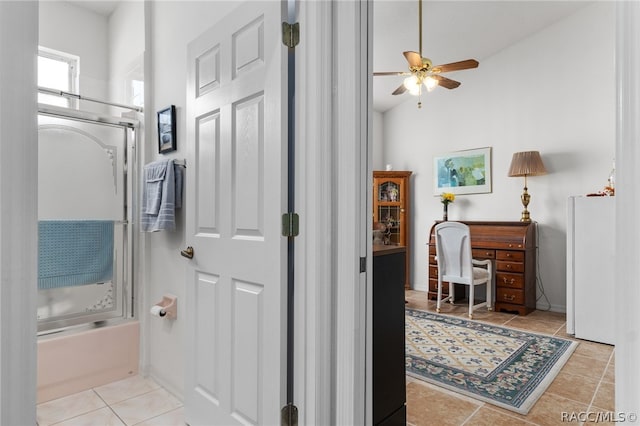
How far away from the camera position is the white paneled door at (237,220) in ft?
4.83

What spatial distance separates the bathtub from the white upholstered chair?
3.05 metres

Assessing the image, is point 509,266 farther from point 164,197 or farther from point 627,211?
point 627,211

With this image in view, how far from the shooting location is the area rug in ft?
7.63

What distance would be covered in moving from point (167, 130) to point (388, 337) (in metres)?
1.77

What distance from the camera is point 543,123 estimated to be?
4.39 metres

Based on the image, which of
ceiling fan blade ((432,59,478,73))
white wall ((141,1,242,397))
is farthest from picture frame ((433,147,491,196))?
white wall ((141,1,242,397))

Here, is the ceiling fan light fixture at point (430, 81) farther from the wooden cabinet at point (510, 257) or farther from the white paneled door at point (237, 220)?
the white paneled door at point (237, 220)

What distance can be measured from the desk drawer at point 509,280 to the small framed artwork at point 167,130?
3663 millimetres

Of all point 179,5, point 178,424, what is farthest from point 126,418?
point 179,5

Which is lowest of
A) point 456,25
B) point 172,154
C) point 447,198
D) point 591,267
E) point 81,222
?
point 591,267

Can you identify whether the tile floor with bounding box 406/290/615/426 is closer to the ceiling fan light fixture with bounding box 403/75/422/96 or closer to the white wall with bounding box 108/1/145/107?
the ceiling fan light fixture with bounding box 403/75/422/96

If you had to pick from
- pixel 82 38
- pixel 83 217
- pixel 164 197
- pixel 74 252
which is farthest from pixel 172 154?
pixel 82 38

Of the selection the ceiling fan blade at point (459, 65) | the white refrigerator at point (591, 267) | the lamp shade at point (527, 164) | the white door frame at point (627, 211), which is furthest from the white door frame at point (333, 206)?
the lamp shade at point (527, 164)

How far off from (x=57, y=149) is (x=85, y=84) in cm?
52
